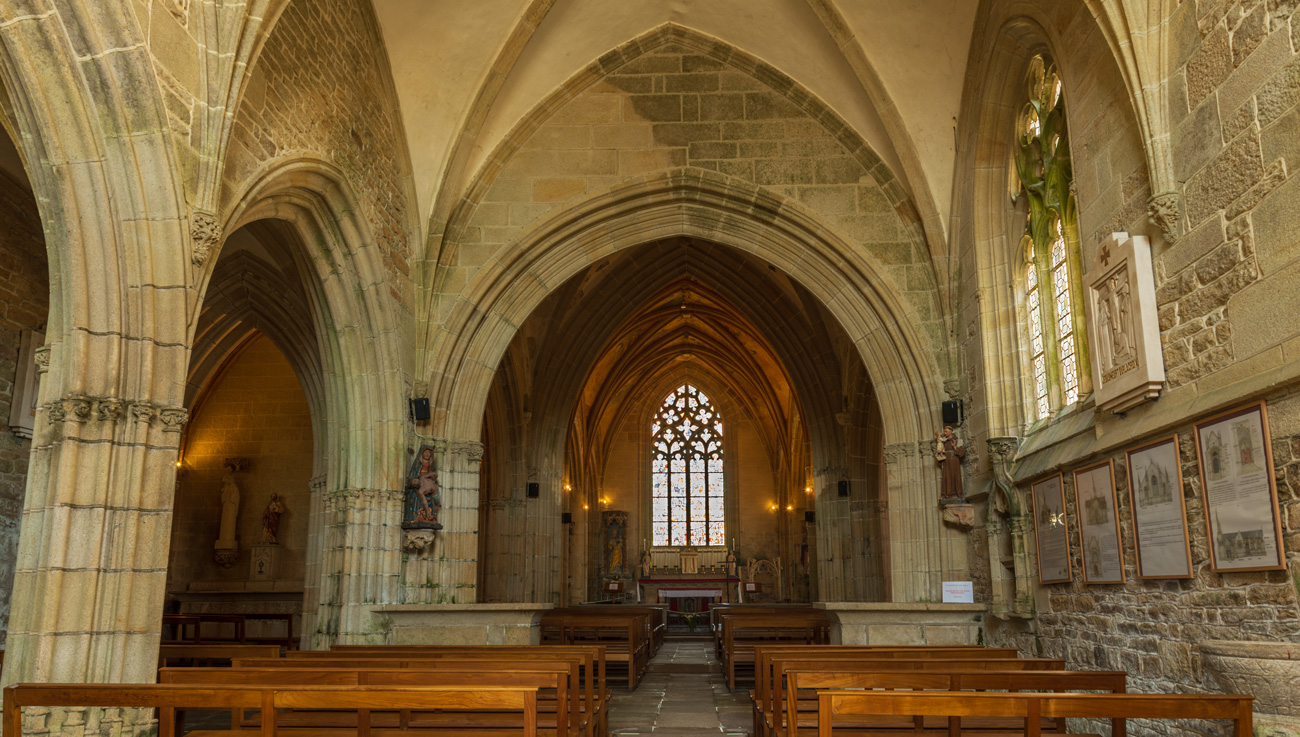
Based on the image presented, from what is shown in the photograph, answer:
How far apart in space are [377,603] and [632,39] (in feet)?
24.7

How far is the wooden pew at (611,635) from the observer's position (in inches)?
455

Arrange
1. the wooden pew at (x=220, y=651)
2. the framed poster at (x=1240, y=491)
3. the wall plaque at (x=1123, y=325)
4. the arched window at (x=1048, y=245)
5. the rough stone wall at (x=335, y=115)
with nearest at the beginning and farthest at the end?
1. the framed poster at (x=1240, y=491)
2. the wall plaque at (x=1123, y=325)
3. the wooden pew at (x=220, y=651)
4. the rough stone wall at (x=335, y=115)
5. the arched window at (x=1048, y=245)

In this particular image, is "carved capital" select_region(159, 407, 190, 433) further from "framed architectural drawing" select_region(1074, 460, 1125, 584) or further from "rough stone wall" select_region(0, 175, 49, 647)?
"framed architectural drawing" select_region(1074, 460, 1125, 584)

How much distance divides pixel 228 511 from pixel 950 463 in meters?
12.4

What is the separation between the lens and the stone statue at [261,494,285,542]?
57.5 feet

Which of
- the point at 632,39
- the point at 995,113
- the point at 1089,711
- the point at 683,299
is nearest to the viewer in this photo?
the point at 1089,711

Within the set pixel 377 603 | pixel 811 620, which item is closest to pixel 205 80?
pixel 377 603

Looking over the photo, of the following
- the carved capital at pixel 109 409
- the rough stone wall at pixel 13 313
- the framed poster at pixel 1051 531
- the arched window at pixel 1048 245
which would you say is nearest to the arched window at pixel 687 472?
the arched window at pixel 1048 245

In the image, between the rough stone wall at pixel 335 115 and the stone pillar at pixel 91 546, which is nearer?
the stone pillar at pixel 91 546

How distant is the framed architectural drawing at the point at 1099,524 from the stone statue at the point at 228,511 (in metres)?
14.3

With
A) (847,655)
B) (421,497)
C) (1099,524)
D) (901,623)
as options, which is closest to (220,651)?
(421,497)

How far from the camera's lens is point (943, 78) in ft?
38.2

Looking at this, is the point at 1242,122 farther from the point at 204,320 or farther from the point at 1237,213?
the point at 204,320

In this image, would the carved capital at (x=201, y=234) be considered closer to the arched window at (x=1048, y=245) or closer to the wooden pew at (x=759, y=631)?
the wooden pew at (x=759, y=631)
